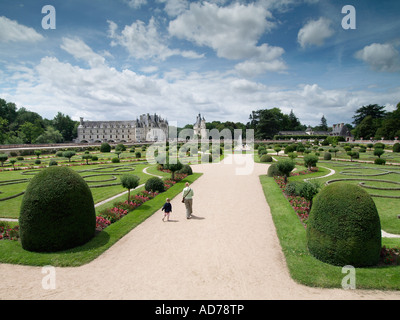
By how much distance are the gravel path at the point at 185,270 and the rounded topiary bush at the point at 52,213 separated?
3.16ft

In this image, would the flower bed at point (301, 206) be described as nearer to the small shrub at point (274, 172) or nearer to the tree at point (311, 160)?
the small shrub at point (274, 172)

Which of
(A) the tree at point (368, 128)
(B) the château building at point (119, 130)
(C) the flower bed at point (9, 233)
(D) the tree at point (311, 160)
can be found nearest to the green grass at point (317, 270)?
(C) the flower bed at point (9, 233)

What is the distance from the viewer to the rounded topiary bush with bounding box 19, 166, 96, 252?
783 cm

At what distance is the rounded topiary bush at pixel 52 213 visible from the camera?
25.7 ft

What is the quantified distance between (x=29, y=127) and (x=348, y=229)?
92.7 metres

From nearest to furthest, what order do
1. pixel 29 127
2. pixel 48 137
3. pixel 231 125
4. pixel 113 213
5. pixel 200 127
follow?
pixel 113 213
pixel 29 127
pixel 48 137
pixel 200 127
pixel 231 125

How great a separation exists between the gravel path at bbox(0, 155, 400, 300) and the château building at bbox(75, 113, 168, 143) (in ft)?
359

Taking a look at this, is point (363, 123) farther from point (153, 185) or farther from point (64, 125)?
point (64, 125)

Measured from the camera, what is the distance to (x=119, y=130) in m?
120

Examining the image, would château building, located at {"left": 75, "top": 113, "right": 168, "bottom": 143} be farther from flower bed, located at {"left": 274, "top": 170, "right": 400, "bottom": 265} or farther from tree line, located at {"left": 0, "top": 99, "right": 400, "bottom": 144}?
flower bed, located at {"left": 274, "top": 170, "right": 400, "bottom": 265}

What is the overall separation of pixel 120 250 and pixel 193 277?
10.5 ft

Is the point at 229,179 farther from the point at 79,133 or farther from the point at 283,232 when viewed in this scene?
the point at 79,133

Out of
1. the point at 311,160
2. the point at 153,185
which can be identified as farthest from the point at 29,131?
the point at 311,160
